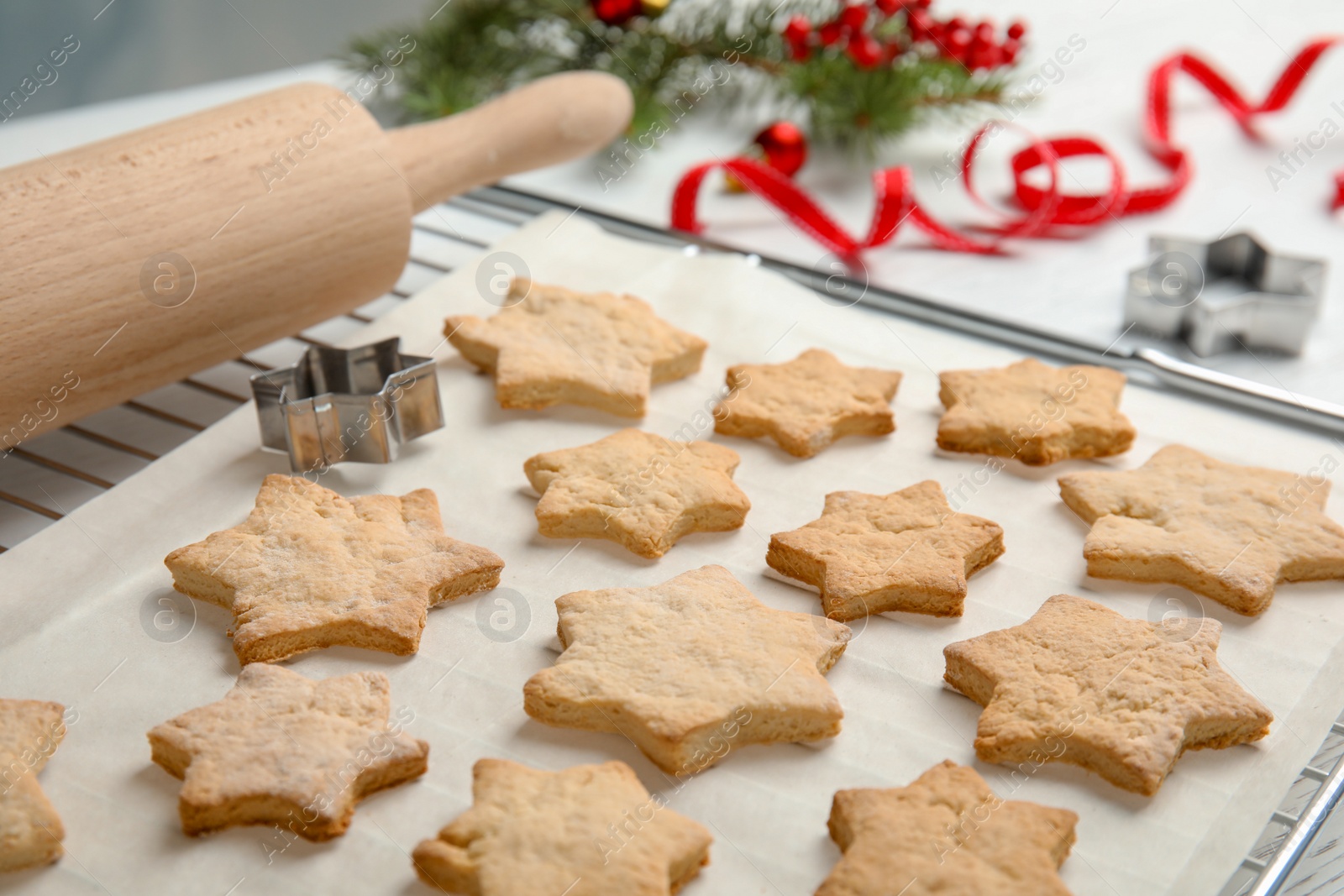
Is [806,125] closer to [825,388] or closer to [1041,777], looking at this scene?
[825,388]

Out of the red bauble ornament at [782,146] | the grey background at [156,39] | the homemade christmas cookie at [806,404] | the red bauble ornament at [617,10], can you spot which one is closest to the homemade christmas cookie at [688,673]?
the homemade christmas cookie at [806,404]

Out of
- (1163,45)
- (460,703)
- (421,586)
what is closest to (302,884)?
(460,703)

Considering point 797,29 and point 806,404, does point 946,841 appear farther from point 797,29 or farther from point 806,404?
point 797,29

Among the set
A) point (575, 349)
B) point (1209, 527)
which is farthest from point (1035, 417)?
point (575, 349)

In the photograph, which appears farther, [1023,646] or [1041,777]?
[1023,646]

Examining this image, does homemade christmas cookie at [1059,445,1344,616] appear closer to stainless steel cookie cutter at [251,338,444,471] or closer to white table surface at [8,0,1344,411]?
white table surface at [8,0,1344,411]

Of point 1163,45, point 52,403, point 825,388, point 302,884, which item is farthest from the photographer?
point 1163,45
